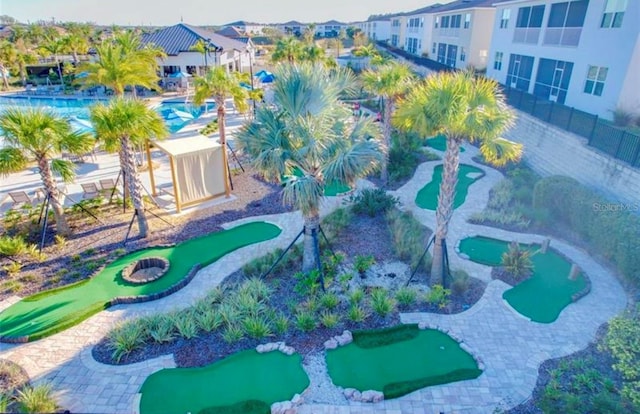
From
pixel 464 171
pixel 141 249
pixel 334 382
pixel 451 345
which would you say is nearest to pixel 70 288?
pixel 141 249

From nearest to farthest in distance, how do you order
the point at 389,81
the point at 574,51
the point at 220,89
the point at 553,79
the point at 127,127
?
the point at 127,127 → the point at 389,81 → the point at 220,89 → the point at 574,51 → the point at 553,79

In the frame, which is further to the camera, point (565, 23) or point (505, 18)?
point (505, 18)

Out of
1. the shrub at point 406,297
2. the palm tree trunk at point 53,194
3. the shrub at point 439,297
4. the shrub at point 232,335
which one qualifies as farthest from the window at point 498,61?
the palm tree trunk at point 53,194

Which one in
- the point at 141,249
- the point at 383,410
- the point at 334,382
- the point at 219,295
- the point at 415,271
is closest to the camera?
the point at 383,410

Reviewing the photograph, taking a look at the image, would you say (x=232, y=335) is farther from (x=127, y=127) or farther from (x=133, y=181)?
(x=127, y=127)

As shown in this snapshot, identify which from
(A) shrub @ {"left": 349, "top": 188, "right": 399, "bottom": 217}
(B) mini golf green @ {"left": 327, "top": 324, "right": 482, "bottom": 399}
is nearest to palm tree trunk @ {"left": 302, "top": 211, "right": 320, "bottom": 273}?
(B) mini golf green @ {"left": 327, "top": 324, "right": 482, "bottom": 399}

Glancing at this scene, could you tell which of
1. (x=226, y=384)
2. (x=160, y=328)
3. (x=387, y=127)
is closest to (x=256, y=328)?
(x=226, y=384)

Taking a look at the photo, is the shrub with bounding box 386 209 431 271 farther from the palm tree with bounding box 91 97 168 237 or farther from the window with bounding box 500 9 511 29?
the window with bounding box 500 9 511 29

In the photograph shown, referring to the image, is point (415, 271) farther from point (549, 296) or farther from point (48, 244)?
point (48, 244)
